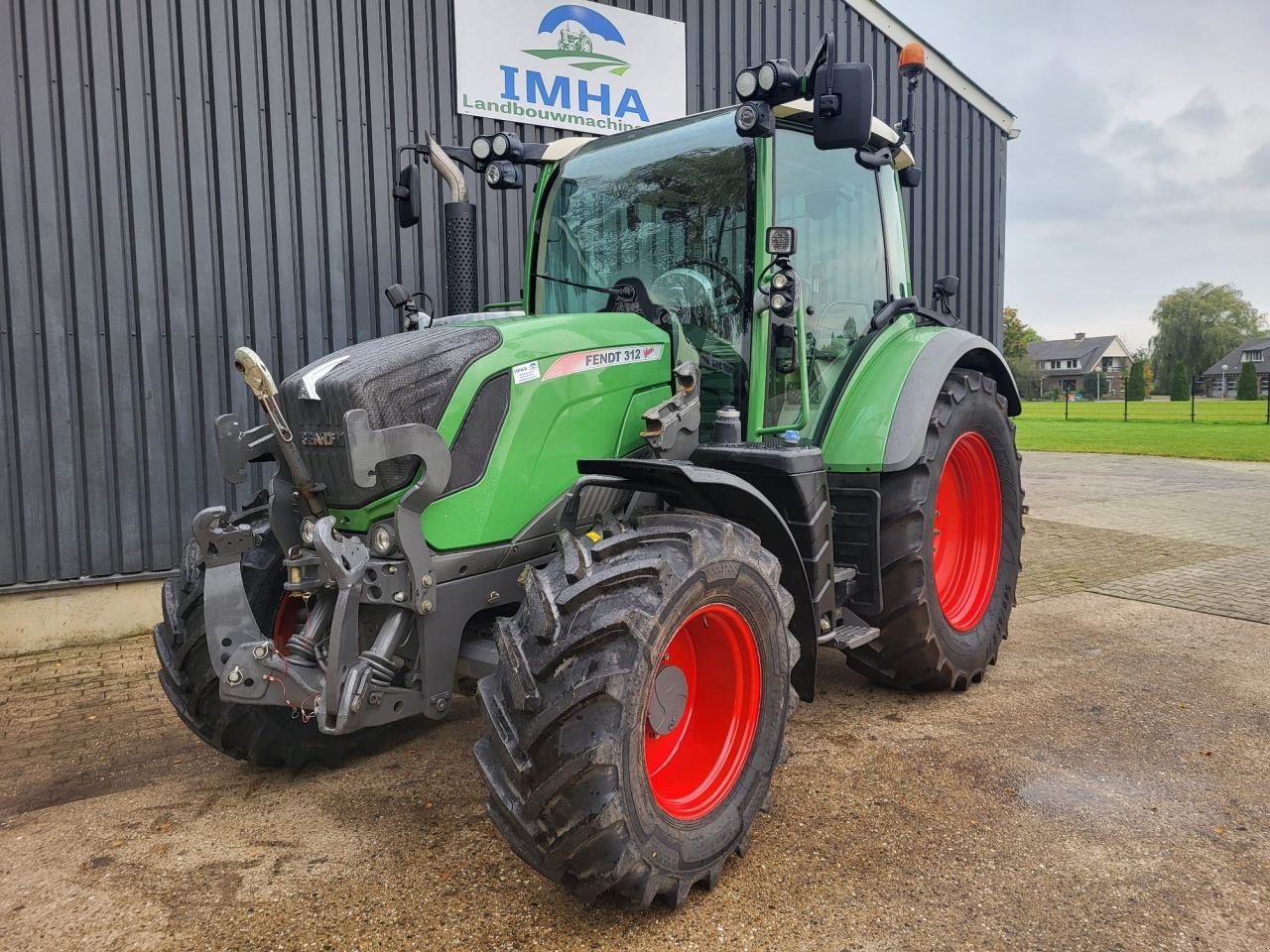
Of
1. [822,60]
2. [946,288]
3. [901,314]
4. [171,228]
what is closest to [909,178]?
[946,288]

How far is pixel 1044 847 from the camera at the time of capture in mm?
2867

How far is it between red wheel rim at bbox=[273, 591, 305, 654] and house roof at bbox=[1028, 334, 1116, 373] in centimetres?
10321

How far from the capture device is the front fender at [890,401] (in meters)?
3.76

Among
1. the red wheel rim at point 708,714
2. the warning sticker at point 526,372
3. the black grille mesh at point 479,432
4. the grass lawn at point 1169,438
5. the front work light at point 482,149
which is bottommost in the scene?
the grass lawn at point 1169,438

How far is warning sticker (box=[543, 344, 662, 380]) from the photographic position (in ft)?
9.96

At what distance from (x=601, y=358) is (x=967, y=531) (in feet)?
8.14

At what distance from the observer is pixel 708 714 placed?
9.49ft

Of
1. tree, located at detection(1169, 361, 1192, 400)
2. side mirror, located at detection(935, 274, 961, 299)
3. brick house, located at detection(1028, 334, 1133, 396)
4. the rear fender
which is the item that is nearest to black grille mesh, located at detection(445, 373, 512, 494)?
the rear fender

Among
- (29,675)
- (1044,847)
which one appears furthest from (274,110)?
(1044,847)

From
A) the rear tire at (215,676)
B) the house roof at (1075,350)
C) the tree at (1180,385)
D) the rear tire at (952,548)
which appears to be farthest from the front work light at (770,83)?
the house roof at (1075,350)

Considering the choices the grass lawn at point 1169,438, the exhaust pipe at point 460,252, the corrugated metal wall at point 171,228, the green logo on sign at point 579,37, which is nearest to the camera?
the exhaust pipe at point 460,252

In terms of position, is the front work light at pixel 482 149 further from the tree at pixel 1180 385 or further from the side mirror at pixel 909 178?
the tree at pixel 1180 385

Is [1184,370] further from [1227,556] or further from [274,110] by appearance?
[274,110]

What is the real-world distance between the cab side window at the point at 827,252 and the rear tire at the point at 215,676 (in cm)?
198
